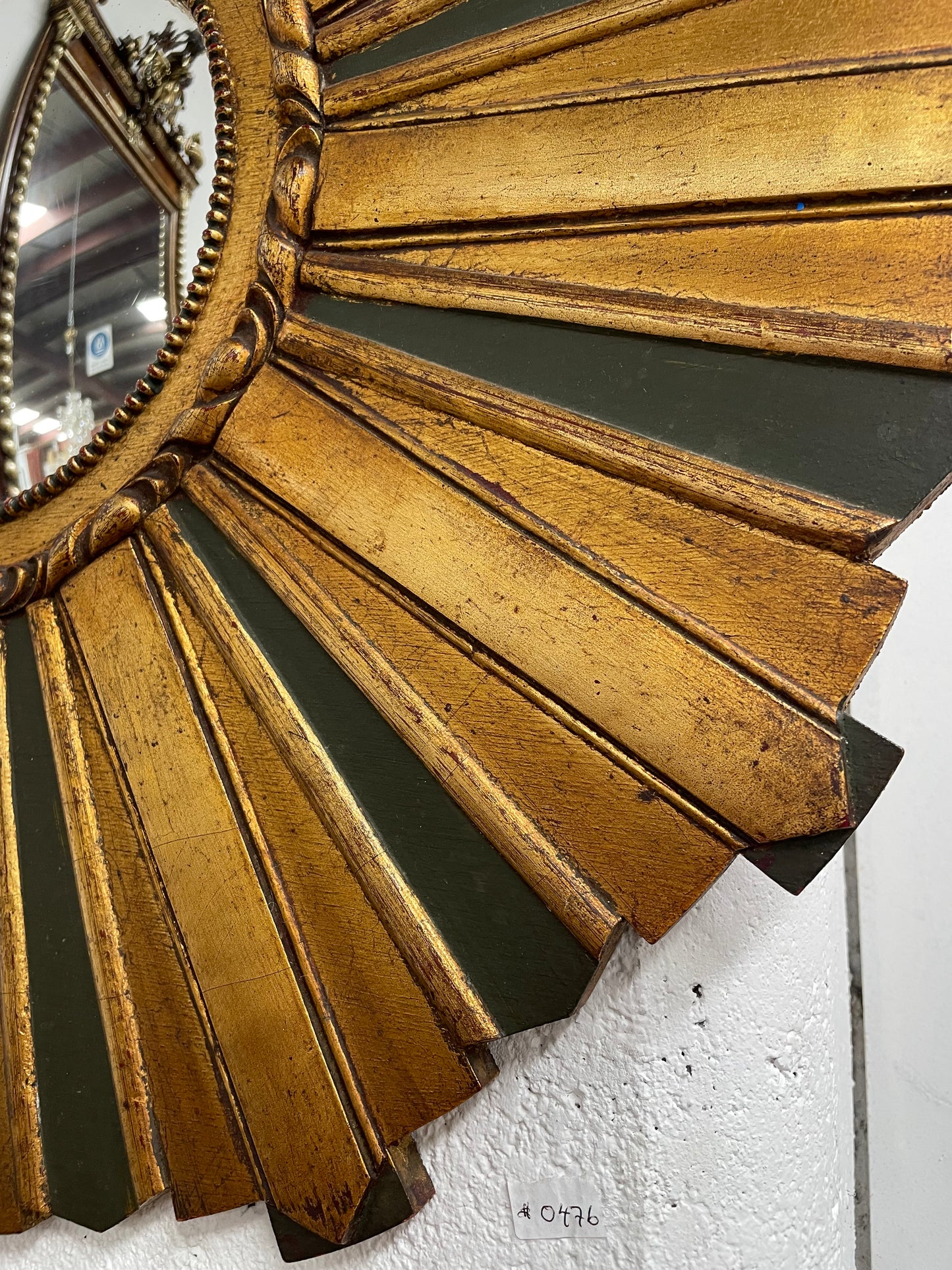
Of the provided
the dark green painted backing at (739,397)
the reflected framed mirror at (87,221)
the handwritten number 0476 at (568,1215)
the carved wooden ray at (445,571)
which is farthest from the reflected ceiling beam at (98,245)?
the handwritten number 0476 at (568,1215)

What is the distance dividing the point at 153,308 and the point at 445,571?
1.18ft

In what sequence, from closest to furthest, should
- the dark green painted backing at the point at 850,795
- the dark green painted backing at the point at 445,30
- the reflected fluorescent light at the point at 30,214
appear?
the dark green painted backing at the point at 850,795, the dark green painted backing at the point at 445,30, the reflected fluorescent light at the point at 30,214

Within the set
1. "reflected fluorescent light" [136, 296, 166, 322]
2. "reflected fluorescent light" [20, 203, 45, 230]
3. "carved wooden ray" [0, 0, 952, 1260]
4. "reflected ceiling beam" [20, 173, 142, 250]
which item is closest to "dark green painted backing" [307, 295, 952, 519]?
"carved wooden ray" [0, 0, 952, 1260]

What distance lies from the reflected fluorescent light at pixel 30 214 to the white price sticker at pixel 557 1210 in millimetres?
872

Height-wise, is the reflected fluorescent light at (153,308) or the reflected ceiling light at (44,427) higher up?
the reflected fluorescent light at (153,308)

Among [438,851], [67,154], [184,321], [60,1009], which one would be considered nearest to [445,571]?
[438,851]

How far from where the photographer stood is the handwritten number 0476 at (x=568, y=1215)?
0.54 meters

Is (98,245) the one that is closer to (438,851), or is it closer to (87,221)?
(87,221)

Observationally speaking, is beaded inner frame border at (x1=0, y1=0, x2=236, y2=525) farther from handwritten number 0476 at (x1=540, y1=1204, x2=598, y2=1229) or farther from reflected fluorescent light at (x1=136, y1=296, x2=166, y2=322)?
handwritten number 0476 at (x1=540, y1=1204, x2=598, y2=1229)

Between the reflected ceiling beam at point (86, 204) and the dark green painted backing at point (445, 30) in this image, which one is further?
the reflected ceiling beam at point (86, 204)

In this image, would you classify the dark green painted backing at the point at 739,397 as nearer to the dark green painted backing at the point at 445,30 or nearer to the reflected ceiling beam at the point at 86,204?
the dark green painted backing at the point at 445,30

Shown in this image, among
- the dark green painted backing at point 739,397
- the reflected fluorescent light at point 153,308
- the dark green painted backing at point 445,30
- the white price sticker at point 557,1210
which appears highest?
the dark green painted backing at point 445,30

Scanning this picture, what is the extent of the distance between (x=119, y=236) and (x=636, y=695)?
0.59 metres

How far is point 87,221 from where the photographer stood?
79 cm
